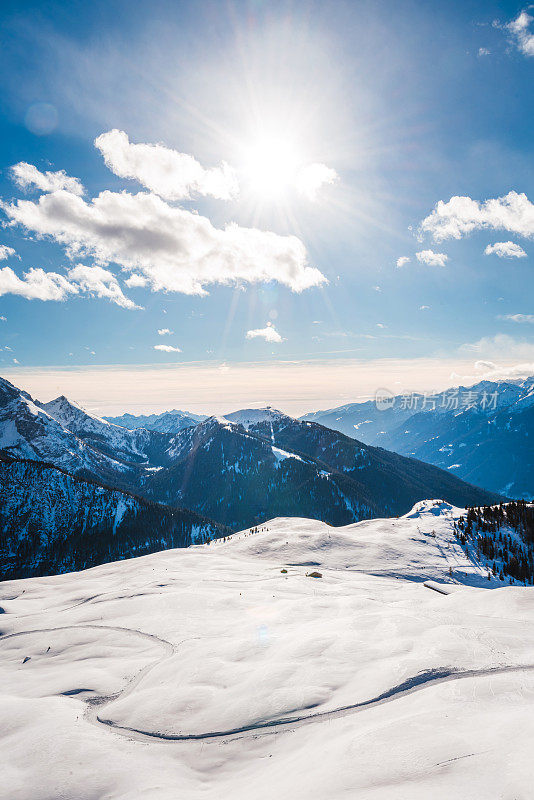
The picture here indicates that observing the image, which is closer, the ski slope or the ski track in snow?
the ski slope

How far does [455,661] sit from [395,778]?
5.76 meters

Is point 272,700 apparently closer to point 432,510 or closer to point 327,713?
point 327,713

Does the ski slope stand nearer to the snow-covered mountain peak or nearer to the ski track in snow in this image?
the ski track in snow

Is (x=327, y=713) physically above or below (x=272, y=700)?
above

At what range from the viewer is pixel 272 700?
9.90 m

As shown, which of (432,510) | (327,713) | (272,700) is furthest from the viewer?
(432,510)

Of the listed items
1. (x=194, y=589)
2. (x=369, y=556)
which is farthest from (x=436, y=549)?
(x=194, y=589)

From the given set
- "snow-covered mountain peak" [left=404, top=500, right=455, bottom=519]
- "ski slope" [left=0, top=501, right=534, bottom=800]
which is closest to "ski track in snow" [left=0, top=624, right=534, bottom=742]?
"ski slope" [left=0, top=501, right=534, bottom=800]

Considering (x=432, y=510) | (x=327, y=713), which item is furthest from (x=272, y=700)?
(x=432, y=510)

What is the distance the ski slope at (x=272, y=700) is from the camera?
6391 millimetres

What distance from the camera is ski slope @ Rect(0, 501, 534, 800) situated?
6.39 meters

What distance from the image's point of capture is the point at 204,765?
26.8ft

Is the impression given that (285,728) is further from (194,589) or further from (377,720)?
(194,589)

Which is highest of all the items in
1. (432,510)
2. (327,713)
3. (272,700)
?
(327,713)
